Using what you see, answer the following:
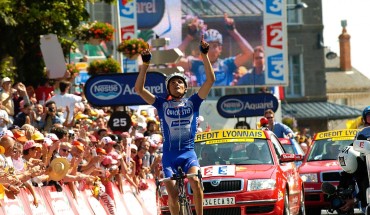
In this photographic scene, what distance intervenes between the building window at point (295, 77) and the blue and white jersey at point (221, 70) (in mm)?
32030

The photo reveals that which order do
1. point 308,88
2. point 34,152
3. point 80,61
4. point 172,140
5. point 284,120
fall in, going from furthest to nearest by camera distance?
point 308,88
point 284,120
point 80,61
point 34,152
point 172,140

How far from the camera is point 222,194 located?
756 inches

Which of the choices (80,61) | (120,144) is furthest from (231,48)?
(120,144)

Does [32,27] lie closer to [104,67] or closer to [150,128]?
[150,128]

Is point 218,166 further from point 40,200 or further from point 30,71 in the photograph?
point 30,71

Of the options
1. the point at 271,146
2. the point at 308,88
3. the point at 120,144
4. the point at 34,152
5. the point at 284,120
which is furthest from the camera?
the point at 308,88

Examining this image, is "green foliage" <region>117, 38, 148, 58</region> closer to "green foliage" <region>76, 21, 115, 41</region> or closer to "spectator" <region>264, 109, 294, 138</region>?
"green foliage" <region>76, 21, 115, 41</region>

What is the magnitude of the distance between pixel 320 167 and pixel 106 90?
19.8 ft

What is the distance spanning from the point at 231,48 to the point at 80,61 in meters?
25.5

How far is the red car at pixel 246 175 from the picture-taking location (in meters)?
19.2

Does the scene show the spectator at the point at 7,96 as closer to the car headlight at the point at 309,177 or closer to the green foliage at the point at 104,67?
the car headlight at the point at 309,177

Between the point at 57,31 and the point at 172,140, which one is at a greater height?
the point at 57,31

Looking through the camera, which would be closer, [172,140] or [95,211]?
[172,140]

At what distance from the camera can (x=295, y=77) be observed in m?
102
